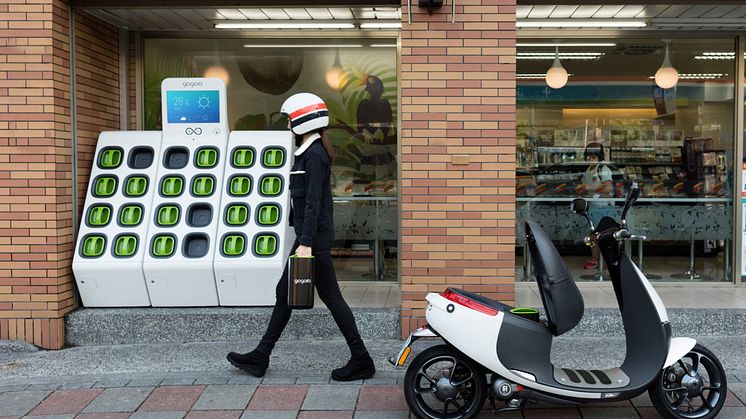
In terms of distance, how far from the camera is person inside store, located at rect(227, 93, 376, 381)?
4938mm

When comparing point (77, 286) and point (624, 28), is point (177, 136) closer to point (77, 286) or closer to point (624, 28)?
point (77, 286)

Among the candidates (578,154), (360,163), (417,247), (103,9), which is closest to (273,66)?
(360,163)

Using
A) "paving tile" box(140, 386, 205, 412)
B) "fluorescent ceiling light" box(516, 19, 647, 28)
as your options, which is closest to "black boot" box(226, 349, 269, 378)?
"paving tile" box(140, 386, 205, 412)

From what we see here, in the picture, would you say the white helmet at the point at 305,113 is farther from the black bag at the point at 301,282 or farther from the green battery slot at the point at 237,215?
the green battery slot at the point at 237,215

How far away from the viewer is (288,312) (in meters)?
5.10

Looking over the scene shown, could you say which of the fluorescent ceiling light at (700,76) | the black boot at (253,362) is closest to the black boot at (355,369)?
the black boot at (253,362)

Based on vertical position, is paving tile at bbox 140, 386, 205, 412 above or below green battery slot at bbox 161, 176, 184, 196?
below

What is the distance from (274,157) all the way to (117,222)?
4.85ft

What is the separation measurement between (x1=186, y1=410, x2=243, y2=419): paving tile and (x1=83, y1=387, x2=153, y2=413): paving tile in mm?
425

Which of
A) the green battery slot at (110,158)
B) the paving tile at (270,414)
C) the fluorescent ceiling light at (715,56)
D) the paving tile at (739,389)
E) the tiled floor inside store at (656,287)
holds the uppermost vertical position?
the fluorescent ceiling light at (715,56)

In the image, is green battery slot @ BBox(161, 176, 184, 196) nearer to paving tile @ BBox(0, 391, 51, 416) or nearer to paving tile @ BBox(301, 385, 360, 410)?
paving tile @ BBox(0, 391, 51, 416)

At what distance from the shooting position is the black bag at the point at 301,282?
4.75 metres

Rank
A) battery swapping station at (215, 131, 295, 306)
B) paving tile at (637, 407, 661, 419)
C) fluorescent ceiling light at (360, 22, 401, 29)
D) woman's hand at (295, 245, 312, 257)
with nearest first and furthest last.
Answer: paving tile at (637, 407, 661, 419) → woman's hand at (295, 245, 312, 257) → battery swapping station at (215, 131, 295, 306) → fluorescent ceiling light at (360, 22, 401, 29)

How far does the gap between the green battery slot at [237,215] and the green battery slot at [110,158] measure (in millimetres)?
1149
